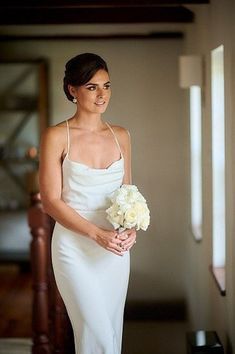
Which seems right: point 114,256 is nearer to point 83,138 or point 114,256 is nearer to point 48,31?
point 83,138

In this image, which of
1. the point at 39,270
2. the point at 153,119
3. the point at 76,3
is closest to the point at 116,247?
the point at 39,270

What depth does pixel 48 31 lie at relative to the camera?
6.20 m

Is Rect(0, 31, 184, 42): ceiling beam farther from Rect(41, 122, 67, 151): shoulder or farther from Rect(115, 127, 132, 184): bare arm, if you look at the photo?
Rect(41, 122, 67, 151): shoulder

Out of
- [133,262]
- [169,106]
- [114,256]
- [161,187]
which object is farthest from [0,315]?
[114,256]

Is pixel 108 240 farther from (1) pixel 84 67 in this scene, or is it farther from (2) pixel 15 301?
(2) pixel 15 301

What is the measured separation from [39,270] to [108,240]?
4.50 feet

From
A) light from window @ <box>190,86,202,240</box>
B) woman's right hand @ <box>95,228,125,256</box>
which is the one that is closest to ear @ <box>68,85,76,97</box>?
woman's right hand @ <box>95,228,125,256</box>

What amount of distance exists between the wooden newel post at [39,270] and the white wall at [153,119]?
2295 millimetres

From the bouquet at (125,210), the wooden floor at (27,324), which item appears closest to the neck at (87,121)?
the bouquet at (125,210)

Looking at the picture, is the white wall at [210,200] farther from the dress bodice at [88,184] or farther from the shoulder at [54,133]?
the shoulder at [54,133]

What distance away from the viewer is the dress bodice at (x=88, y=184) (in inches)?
94.4

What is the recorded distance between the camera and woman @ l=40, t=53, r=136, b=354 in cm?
238

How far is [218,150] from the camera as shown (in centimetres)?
395

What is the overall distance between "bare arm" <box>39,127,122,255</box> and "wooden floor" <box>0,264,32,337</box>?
2.82 metres
